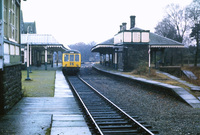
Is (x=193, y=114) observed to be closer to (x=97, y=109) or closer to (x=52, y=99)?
(x=97, y=109)

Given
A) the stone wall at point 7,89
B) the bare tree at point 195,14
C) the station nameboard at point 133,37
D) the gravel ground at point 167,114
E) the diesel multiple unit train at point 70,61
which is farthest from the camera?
the bare tree at point 195,14

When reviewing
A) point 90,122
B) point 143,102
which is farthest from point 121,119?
point 143,102

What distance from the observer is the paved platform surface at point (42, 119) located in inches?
241

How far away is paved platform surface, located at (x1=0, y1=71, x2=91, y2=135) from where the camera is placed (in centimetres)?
612

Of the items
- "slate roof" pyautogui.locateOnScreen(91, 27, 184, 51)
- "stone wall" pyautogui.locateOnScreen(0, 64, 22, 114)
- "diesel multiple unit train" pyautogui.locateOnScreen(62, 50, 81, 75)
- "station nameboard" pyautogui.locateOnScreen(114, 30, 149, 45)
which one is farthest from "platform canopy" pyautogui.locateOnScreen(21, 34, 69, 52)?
"stone wall" pyautogui.locateOnScreen(0, 64, 22, 114)

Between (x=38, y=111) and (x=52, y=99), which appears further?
(x=52, y=99)

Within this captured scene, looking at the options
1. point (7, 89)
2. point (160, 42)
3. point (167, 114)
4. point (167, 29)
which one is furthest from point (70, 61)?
point (167, 29)

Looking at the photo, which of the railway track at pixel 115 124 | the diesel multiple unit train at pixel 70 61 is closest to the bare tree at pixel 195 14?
the diesel multiple unit train at pixel 70 61

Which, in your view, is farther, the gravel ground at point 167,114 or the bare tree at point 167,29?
the bare tree at point 167,29

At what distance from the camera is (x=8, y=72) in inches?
330

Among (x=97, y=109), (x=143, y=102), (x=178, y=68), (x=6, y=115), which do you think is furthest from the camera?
(x=178, y=68)

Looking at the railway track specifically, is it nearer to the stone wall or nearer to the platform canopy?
the stone wall

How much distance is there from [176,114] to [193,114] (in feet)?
1.84

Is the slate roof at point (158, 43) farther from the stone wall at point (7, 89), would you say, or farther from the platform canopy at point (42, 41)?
the stone wall at point (7, 89)
